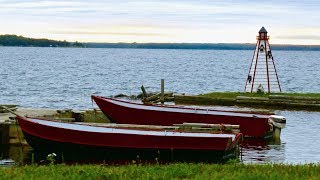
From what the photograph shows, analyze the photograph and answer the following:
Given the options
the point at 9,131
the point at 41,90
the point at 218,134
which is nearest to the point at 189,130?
the point at 218,134

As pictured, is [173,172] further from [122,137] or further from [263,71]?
[263,71]

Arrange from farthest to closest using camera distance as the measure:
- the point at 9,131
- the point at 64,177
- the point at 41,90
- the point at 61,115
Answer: the point at 41,90, the point at 61,115, the point at 9,131, the point at 64,177

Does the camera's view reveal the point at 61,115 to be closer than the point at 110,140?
No

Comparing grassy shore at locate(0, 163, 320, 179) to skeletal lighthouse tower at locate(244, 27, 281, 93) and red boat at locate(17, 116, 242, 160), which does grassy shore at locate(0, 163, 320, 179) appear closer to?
red boat at locate(17, 116, 242, 160)

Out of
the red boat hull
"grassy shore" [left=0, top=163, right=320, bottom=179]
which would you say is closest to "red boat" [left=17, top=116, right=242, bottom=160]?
the red boat hull

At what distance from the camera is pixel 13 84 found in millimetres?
90062

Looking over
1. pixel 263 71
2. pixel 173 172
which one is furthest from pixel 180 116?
pixel 173 172

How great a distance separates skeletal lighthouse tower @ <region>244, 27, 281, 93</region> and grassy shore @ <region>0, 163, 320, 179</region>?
1465 inches

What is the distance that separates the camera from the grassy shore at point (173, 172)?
16875 millimetres

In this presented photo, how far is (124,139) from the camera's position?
95.9 ft

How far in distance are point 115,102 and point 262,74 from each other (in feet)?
70.8

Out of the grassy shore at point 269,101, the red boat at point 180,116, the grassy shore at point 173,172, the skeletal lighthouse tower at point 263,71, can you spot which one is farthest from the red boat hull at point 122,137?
the skeletal lighthouse tower at point 263,71

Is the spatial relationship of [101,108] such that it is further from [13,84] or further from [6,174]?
[13,84]

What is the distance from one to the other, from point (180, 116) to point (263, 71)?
20.0 meters
